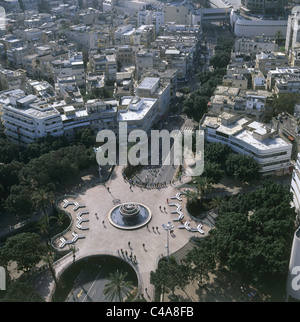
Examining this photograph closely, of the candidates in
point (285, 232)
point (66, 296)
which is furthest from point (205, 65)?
point (66, 296)

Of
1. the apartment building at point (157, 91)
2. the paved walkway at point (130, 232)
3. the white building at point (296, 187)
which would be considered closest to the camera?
the paved walkway at point (130, 232)

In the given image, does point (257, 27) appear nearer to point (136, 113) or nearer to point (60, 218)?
point (136, 113)

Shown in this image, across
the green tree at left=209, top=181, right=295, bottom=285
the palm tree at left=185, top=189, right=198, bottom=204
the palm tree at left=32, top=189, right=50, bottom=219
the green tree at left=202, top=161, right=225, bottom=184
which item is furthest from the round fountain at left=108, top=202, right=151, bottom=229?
the green tree at left=202, top=161, right=225, bottom=184

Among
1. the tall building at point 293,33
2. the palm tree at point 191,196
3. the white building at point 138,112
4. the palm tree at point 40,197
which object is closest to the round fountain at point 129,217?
the palm tree at point 191,196

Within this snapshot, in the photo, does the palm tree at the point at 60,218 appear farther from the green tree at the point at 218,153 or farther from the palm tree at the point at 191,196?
the green tree at the point at 218,153
